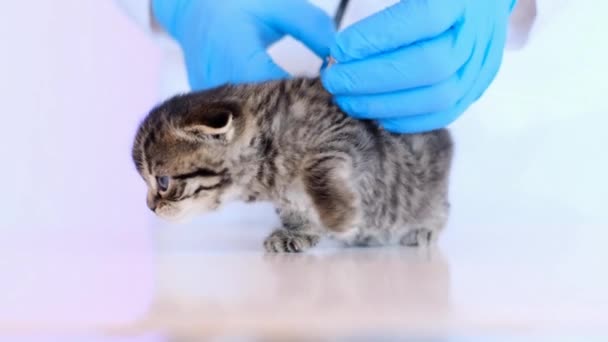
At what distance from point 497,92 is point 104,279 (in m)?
1.47

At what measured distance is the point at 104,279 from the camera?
3.90ft

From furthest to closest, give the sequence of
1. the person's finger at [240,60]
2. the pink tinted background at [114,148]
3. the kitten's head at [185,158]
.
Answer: the person's finger at [240,60] → the kitten's head at [185,158] → the pink tinted background at [114,148]

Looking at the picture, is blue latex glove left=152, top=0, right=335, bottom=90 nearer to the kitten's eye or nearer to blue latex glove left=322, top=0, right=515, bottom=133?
blue latex glove left=322, top=0, right=515, bottom=133

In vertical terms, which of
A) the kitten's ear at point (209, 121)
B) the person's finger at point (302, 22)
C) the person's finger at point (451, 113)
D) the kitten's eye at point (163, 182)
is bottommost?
the kitten's eye at point (163, 182)

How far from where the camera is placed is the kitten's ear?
1.40 meters

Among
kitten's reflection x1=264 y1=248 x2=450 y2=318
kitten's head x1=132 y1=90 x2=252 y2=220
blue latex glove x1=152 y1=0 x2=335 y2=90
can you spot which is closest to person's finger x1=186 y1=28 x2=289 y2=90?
blue latex glove x1=152 y1=0 x2=335 y2=90

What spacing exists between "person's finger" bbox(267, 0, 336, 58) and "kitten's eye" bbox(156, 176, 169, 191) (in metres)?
0.71

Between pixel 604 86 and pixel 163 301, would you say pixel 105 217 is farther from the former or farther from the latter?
pixel 604 86

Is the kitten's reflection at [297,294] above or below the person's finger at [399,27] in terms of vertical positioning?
below

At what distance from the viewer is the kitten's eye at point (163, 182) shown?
157 cm

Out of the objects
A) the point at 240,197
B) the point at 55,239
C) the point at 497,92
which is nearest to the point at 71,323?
the point at 240,197

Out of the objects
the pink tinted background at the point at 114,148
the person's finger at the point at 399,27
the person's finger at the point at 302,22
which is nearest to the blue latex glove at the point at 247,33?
the person's finger at the point at 302,22

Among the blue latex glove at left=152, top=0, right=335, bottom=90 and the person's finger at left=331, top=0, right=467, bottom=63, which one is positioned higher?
the blue latex glove at left=152, top=0, right=335, bottom=90

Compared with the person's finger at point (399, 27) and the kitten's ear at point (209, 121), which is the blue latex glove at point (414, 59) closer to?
the person's finger at point (399, 27)
